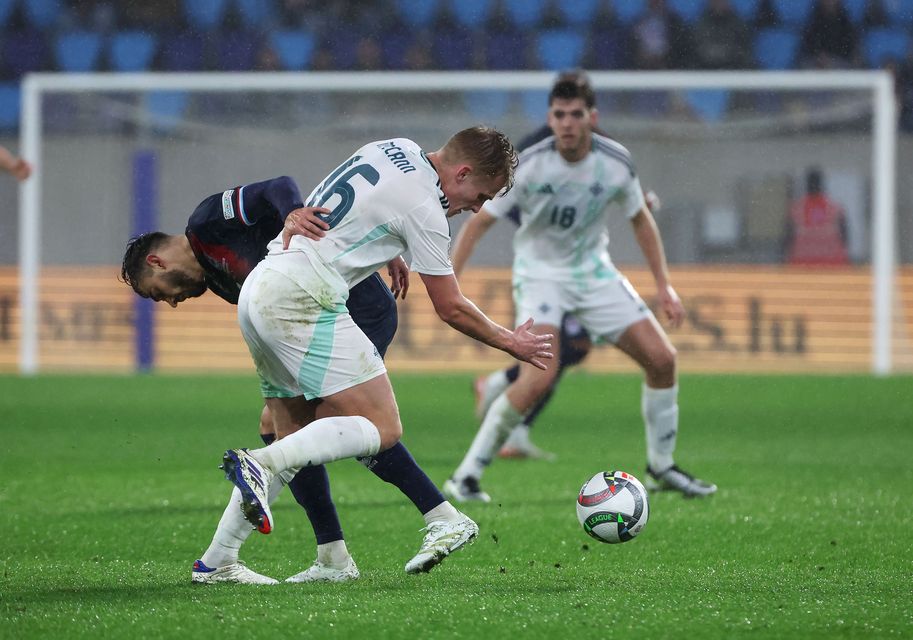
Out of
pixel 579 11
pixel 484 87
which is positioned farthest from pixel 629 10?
pixel 484 87

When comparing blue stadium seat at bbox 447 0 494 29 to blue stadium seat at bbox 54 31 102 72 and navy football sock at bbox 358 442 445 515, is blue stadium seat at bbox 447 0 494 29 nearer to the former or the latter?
blue stadium seat at bbox 54 31 102 72

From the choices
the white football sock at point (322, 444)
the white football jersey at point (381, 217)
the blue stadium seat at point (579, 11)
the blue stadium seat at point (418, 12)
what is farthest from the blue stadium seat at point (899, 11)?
the white football sock at point (322, 444)

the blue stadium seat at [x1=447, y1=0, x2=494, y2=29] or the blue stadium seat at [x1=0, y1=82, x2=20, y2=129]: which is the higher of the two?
the blue stadium seat at [x1=447, y1=0, x2=494, y2=29]

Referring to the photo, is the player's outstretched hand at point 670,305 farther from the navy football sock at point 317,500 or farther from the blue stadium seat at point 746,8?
the blue stadium seat at point 746,8

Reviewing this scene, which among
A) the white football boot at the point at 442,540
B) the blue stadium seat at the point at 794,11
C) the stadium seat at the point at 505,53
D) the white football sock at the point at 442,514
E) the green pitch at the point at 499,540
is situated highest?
the blue stadium seat at the point at 794,11

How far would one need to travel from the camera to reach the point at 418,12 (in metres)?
20.8

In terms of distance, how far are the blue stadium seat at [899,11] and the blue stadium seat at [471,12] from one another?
18.8 ft

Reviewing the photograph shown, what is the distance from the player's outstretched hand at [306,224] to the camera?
4625mm

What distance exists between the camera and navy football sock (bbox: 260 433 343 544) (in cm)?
500

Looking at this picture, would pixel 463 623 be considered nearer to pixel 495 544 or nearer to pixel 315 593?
pixel 315 593

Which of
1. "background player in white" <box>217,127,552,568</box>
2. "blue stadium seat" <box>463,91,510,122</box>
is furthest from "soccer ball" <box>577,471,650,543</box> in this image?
"blue stadium seat" <box>463,91,510,122</box>

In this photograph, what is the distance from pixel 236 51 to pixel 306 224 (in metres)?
16.0

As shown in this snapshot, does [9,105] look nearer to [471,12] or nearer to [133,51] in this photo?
[133,51]

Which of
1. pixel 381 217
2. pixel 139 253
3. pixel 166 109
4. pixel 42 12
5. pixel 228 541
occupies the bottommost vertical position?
pixel 228 541
